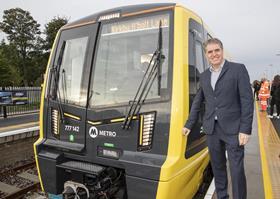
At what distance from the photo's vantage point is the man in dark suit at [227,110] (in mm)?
2935

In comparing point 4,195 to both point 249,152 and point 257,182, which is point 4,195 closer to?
point 257,182

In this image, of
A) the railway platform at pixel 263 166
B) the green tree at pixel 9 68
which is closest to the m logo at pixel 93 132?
the railway platform at pixel 263 166

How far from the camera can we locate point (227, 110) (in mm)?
3021

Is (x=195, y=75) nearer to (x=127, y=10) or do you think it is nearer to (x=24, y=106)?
(x=127, y=10)

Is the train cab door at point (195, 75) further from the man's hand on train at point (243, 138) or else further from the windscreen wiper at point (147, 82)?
the man's hand on train at point (243, 138)

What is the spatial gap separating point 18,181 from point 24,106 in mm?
11356

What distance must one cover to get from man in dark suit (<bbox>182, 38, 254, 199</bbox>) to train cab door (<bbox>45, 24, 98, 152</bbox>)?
1.29 metres

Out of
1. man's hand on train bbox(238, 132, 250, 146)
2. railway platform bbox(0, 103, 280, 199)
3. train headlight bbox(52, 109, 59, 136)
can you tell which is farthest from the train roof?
railway platform bbox(0, 103, 280, 199)

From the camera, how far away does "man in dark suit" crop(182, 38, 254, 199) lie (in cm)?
294

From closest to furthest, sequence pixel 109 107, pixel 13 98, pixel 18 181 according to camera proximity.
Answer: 1. pixel 109 107
2. pixel 18 181
3. pixel 13 98

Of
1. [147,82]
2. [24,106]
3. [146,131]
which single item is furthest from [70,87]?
[24,106]

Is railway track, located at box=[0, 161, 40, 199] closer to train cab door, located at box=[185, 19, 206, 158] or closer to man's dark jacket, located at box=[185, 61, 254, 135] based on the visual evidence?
train cab door, located at box=[185, 19, 206, 158]

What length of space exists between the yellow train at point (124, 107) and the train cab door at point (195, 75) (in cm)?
1

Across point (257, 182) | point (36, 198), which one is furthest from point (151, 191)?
point (36, 198)
